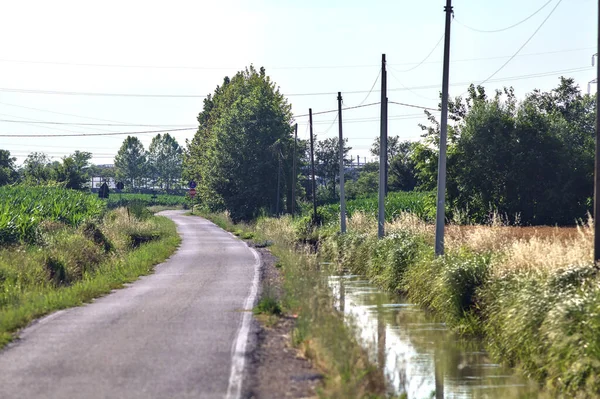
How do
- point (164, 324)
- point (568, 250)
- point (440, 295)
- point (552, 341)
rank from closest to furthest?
1. point (552, 341)
2. point (164, 324)
3. point (568, 250)
4. point (440, 295)

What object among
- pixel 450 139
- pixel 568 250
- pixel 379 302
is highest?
pixel 450 139

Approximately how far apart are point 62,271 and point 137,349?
13.1 meters

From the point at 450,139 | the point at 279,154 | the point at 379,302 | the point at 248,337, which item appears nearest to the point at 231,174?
the point at 279,154

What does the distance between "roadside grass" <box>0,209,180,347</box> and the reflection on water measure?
5547mm

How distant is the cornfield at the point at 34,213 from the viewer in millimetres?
29484

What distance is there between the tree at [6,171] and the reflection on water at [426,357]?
292 feet

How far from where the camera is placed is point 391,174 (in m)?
98.6

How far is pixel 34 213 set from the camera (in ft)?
124

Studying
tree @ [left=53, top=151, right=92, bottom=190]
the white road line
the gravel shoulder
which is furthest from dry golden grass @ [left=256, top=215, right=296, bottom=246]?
tree @ [left=53, top=151, right=92, bottom=190]

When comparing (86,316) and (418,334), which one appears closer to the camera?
(86,316)

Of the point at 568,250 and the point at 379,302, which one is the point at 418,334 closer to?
the point at 568,250

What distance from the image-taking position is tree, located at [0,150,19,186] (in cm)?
10288

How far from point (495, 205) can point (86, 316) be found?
37067 mm

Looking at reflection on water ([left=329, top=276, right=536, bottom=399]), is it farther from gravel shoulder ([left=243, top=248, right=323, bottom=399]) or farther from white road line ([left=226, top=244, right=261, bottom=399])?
white road line ([left=226, top=244, right=261, bottom=399])
